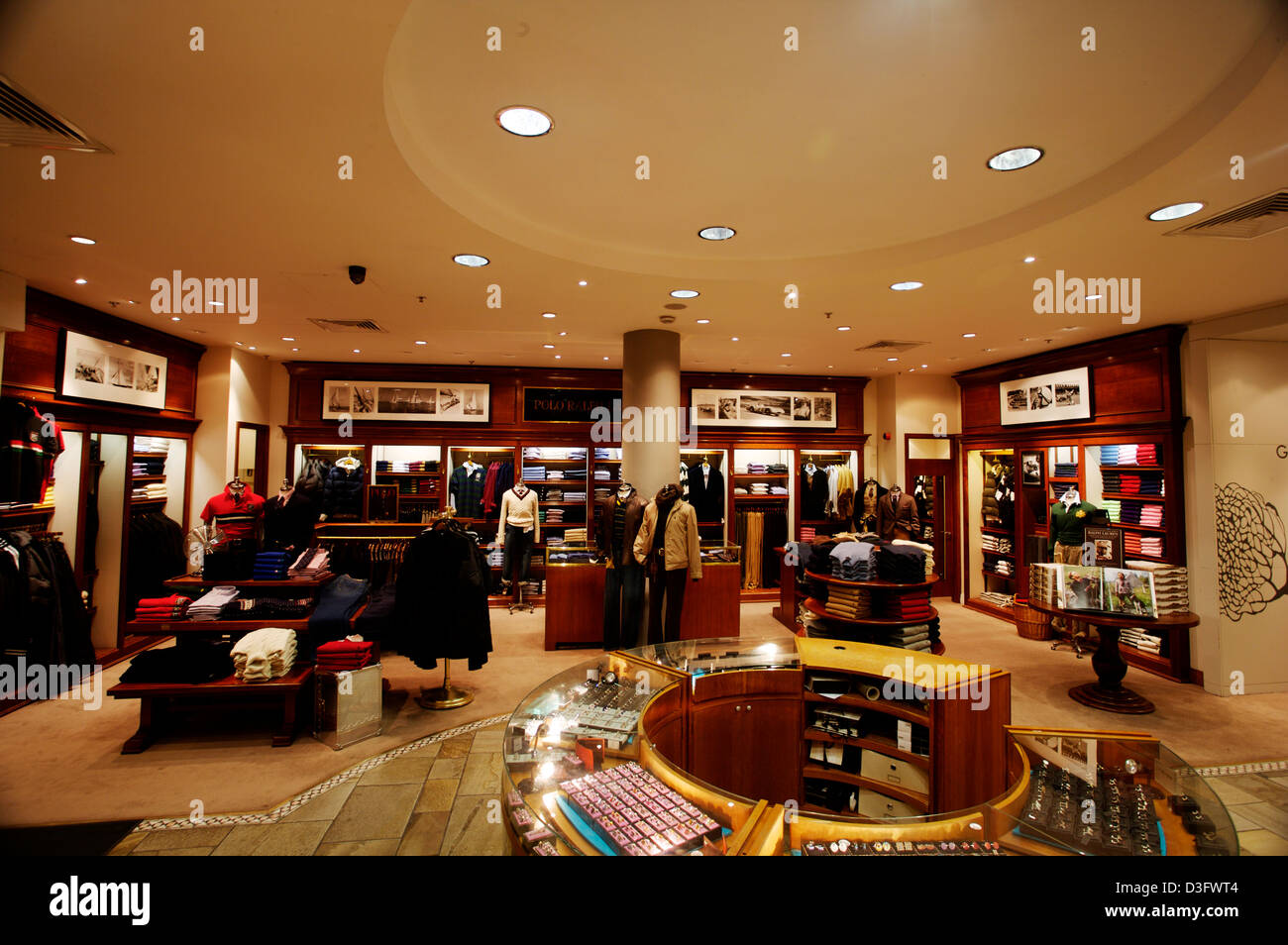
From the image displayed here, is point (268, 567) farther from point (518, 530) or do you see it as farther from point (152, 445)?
point (518, 530)

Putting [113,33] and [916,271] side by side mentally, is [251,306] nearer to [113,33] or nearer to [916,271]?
[113,33]

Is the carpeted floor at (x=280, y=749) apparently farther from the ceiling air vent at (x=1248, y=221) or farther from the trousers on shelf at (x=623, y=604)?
the ceiling air vent at (x=1248, y=221)

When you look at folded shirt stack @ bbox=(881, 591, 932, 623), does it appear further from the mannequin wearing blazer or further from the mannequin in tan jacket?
the mannequin wearing blazer

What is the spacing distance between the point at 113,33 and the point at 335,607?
326 cm

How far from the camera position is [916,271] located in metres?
3.92

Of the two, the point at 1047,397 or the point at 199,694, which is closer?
the point at 199,694

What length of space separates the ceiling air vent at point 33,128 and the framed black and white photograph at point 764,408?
654 cm

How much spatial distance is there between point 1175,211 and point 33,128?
5.18 meters

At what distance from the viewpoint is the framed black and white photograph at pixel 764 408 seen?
816cm

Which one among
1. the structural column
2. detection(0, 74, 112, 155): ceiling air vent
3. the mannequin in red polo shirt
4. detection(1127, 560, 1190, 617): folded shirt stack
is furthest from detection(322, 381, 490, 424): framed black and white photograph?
detection(1127, 560, 1190, 617): folded shirt stack

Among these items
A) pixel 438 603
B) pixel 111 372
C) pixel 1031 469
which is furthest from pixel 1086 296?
pixel 111 372

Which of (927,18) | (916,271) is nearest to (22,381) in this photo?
(927,18)

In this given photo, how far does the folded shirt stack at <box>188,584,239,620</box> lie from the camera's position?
12.5ft

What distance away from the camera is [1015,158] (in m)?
2.65
